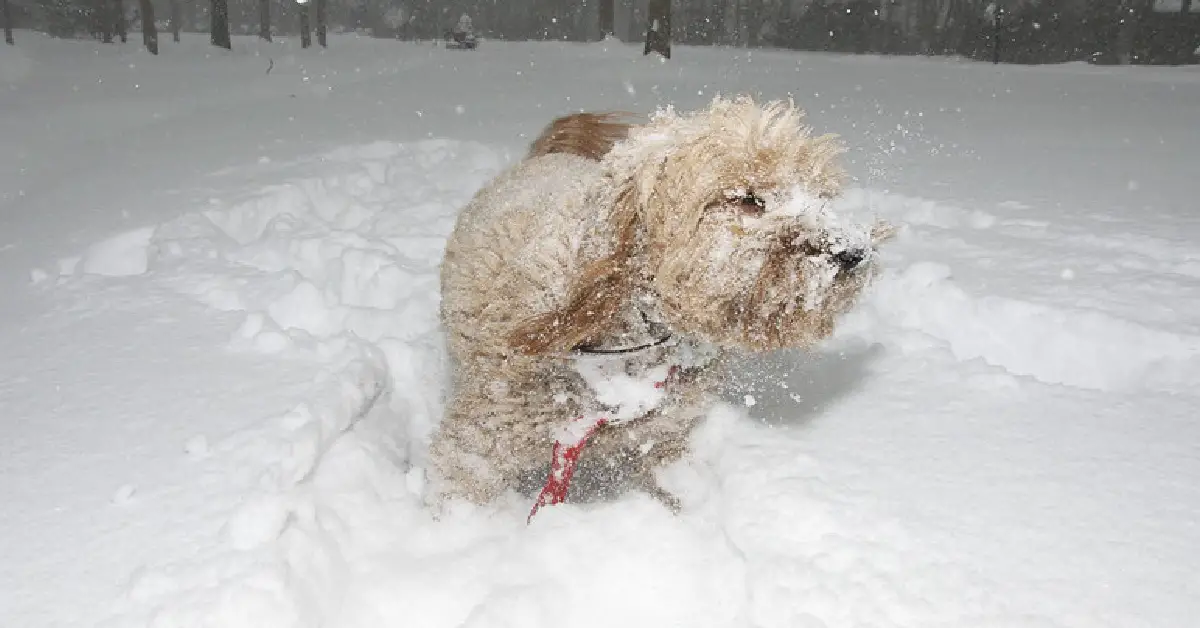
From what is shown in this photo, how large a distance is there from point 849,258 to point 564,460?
120 cm

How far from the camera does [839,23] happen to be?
30.2m

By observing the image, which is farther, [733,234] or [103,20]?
[103,20]

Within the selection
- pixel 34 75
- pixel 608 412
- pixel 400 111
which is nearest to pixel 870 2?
pixel 400 111

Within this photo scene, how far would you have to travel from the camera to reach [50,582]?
6.61 ft

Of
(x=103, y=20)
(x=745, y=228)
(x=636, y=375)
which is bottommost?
(x=636, y=375)

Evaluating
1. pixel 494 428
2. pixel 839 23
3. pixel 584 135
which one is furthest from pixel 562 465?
pixel 839 23

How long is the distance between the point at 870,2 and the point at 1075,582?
106 ft

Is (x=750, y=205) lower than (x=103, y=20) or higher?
lower

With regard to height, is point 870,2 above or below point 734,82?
above

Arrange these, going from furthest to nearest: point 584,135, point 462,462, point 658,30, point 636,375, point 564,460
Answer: point 658,30 < point 584,135 < point 462,462 < point 564,460 < point 636,375

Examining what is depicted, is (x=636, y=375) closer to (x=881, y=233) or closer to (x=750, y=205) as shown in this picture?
(x=750, y=205)

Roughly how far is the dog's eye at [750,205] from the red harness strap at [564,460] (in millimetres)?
672

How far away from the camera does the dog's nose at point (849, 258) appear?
1.94 metres

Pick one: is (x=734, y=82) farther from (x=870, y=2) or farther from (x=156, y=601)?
(x=870, y=2)
